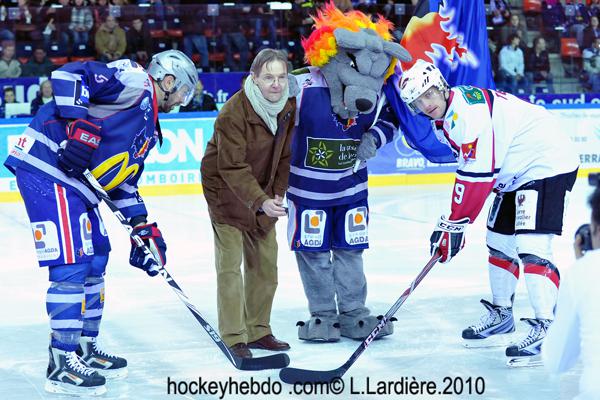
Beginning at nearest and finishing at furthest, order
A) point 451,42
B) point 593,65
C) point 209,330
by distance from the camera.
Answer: point 209,330
point 451,42
point 593,65

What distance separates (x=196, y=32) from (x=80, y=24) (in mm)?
1146

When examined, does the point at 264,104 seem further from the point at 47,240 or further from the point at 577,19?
the point at 577,19

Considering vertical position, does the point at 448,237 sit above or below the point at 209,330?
above

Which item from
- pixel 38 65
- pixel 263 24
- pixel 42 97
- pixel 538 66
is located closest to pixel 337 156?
pixel 42 97

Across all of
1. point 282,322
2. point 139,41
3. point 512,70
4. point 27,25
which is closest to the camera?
point 282,322

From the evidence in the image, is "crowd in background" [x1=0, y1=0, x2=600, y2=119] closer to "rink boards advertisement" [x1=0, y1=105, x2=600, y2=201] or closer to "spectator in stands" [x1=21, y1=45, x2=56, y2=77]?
"spectator in stands" [x1=21, y1=45, x2=56, y2=77]

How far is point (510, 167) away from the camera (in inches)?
146

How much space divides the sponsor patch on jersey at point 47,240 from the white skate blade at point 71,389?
1.45 feet

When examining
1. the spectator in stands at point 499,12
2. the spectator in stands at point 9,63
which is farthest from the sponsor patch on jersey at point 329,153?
the spectator in stands at point 499,12

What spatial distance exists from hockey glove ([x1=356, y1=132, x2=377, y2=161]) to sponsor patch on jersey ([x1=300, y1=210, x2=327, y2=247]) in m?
0.30

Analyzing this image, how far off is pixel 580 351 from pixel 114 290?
134 inches

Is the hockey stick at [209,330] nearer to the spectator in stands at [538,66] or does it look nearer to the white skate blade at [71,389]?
the white skate blade at [71,389]

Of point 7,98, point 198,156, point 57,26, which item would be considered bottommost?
point 198,156

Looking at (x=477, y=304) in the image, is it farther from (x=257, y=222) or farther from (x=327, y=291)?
(x=257, y=222)
